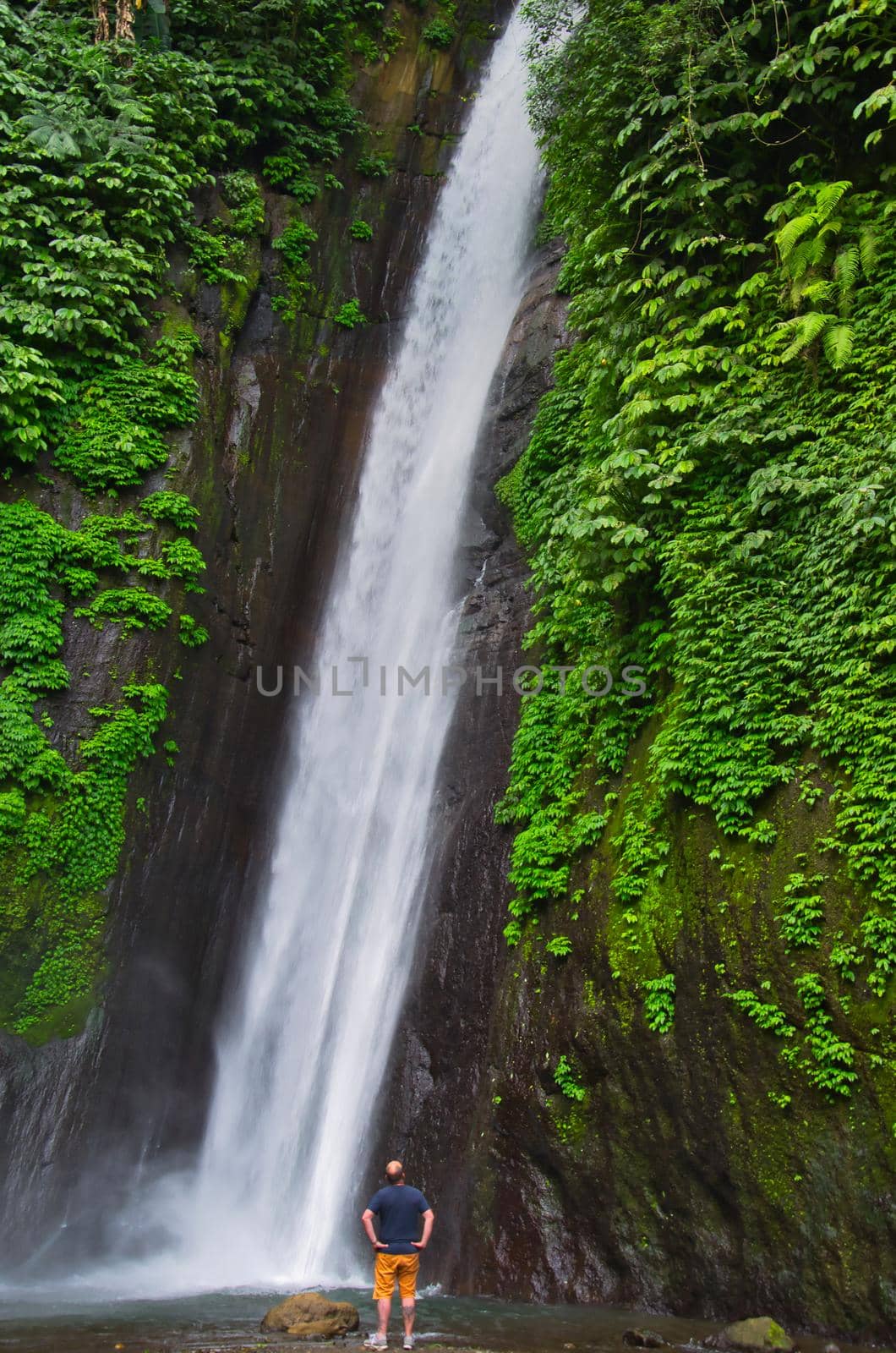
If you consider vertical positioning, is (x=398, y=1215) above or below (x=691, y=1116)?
below

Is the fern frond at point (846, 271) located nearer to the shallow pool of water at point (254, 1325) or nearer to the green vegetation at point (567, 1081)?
the green vegetation at point (567, 1081)

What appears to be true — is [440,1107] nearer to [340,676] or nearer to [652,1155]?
[652,1155]

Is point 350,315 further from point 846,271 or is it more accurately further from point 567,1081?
point 567,1081

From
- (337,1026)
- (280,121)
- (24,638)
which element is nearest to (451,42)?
(280,121)

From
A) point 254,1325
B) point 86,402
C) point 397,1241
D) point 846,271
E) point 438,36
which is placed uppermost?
point 438,36

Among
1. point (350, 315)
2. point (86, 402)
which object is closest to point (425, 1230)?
point (86, 402)

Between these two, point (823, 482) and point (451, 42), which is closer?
point (823, 482)

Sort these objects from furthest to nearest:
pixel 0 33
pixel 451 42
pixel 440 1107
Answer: pixel 451 42
pixel 0 33
pixel 440 1107
